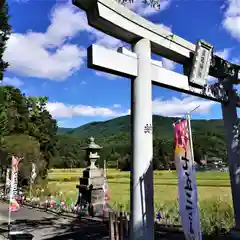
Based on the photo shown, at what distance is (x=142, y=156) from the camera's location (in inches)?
181

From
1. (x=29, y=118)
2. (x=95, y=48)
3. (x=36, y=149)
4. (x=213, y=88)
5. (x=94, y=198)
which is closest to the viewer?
(x=95, y=48)

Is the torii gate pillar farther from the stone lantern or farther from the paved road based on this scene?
the stone lantern

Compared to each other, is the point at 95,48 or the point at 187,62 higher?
the point at 187,62

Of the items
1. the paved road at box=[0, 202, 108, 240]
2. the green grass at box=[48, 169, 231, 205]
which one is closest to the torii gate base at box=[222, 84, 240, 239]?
the paved road at box=[0, 202, 108, 240]

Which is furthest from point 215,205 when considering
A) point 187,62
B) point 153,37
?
point 153,37

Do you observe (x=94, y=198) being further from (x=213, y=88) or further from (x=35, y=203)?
(x=213, y=88)

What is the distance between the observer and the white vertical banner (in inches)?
160

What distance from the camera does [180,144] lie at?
4391 millimetres

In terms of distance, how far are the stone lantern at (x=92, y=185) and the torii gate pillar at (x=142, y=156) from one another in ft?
27.4

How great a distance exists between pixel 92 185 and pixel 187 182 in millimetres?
8946

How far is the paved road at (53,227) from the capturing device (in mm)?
8636

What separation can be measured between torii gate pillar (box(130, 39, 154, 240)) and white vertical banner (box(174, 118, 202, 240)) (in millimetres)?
517

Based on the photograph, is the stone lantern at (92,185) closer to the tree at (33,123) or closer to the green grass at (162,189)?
the green grass at (162,189)

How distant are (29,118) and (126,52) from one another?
86.3 feet
